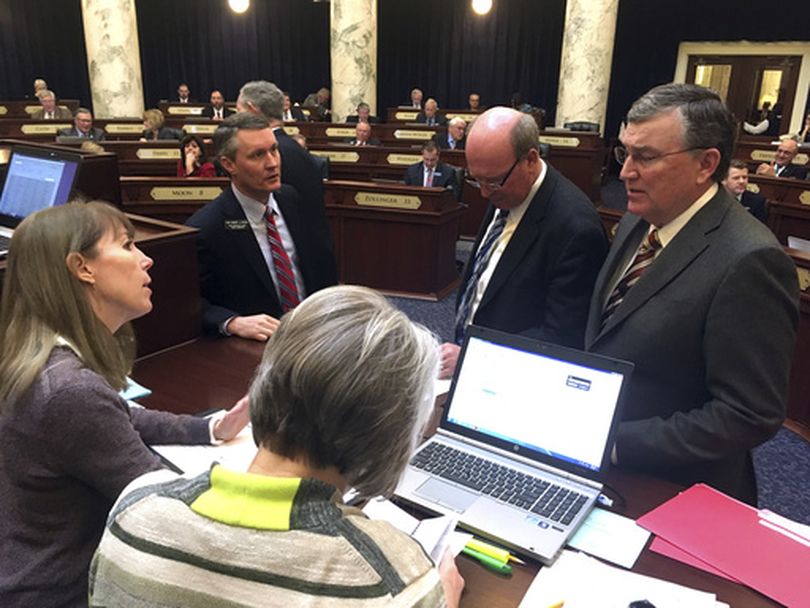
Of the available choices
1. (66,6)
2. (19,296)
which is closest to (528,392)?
(19,296)

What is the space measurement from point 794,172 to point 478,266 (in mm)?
5026

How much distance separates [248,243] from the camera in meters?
2.34

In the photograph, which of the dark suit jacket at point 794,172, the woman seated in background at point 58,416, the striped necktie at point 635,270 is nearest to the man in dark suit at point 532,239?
the striped necktie at point 635,270

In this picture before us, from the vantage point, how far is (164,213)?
4.99 meters

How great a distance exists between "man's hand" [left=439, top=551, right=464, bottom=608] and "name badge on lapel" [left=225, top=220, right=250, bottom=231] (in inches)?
60.2

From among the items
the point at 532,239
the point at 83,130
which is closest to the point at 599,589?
the point at 532,239

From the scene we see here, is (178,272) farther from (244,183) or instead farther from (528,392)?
(528,392)

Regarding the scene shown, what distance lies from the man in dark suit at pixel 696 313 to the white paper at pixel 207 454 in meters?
0.82

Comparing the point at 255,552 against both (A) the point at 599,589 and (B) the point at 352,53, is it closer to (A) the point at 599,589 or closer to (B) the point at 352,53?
(A) the point at 599,589

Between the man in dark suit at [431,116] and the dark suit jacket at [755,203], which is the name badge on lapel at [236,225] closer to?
the dark suit jacket at [755,203]

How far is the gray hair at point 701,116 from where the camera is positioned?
158 cm

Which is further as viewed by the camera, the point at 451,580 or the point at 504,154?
the point at 504,154

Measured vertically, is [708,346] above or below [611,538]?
above

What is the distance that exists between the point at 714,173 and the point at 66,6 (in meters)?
15.5
